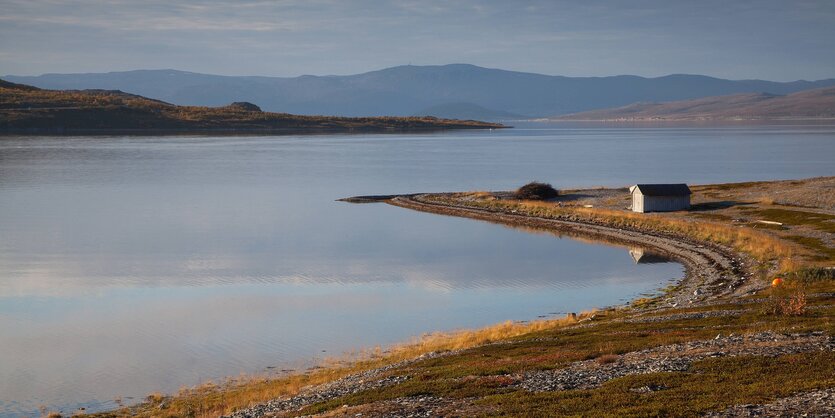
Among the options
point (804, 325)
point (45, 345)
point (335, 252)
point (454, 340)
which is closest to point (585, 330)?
point (454, 340)

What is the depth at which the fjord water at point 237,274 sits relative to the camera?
1219 inches

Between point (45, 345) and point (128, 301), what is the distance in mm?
8537

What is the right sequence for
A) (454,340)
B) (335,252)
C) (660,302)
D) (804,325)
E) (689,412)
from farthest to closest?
1. (335,252)
2. (660,302)
3. (454,340)
4. (804,325)
5. (689,412)

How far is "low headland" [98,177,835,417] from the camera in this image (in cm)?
1619

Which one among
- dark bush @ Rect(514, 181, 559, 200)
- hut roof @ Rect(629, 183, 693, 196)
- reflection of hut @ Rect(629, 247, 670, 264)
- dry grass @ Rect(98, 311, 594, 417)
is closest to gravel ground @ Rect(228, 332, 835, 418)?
dry grass @ Rect(98, 311, 594, 417)

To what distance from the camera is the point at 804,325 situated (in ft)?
74.8

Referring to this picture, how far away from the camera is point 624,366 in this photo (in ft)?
65.0

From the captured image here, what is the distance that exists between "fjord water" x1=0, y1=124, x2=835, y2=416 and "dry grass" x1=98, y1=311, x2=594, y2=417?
1269mm

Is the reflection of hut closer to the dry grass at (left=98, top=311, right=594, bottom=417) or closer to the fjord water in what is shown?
the fjord water

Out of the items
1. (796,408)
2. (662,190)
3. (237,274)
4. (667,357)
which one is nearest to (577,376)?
(667,357)

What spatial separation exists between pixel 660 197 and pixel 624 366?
49.8 metres

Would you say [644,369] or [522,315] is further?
[522,315]

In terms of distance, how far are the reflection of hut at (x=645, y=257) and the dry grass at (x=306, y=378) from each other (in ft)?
61.6

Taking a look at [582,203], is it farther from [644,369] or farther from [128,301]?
[644,369]
